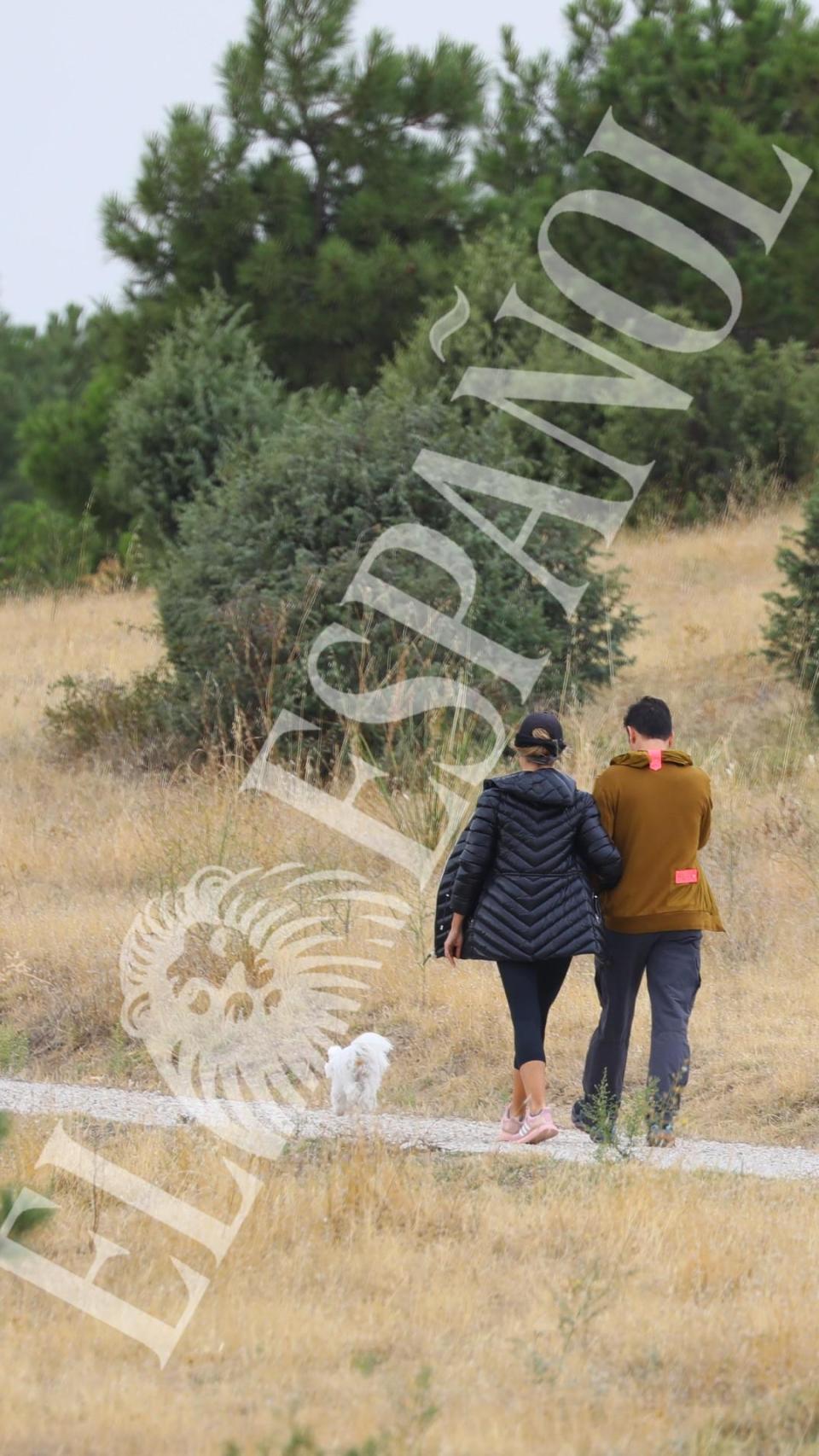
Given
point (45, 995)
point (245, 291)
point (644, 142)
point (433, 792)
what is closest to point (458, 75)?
point (644, 142)

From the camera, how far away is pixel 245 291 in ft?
87.3

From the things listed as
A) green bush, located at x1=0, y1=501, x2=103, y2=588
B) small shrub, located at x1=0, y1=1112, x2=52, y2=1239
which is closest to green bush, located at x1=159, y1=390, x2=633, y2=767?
small shrub, located at x1=0, y1=1112, x2=52, y2=1239

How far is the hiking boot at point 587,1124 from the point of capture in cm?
591

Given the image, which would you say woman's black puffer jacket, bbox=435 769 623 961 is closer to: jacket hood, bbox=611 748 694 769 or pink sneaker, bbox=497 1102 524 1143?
jacket hood, bbox=611 748 694 769

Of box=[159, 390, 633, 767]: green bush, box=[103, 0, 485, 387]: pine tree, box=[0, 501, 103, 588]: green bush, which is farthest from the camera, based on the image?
box=[103, 0, 485, 387]: pine tree

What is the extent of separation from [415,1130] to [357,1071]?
1.23 feet

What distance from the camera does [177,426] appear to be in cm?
2134

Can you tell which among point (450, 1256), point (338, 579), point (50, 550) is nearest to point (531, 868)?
point (450, 1256)

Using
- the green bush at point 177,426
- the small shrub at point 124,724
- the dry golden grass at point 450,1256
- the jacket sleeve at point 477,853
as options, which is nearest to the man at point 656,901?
the jacket sleeve at point 477,853

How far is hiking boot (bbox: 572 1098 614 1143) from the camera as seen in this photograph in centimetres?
591

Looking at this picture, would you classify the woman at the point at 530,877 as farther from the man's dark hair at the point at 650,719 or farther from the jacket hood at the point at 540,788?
the man's dark hair at the point at 650,719

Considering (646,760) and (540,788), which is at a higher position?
(646,760)

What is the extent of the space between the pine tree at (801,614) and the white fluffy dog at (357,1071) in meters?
7.58

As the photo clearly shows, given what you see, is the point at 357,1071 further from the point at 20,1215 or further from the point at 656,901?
the point at 20,1215
